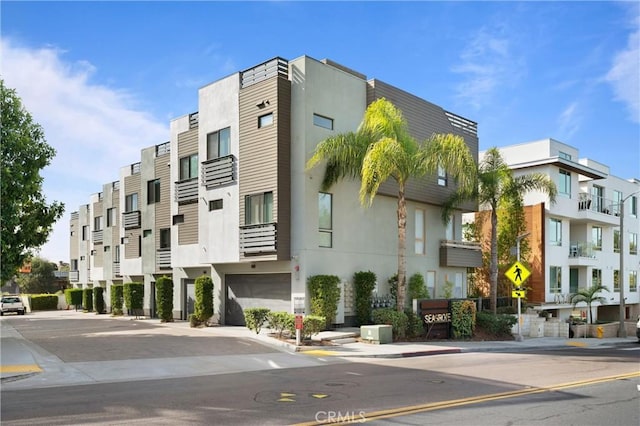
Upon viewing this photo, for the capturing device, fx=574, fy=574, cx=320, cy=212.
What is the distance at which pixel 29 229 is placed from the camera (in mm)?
22547

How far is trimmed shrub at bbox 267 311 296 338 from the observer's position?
20.7 metres

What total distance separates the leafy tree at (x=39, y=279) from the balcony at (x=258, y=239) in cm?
5335

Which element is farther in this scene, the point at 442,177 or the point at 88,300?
the point at 88,300

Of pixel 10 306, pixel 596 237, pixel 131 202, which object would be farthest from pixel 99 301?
pixel 596 237

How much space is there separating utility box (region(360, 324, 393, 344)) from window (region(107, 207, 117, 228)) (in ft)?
92.9

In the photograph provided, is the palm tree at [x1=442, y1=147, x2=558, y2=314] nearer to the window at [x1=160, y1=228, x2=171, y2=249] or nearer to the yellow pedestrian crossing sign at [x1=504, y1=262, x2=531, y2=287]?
the yellow pedestrian crossing sign at [x1=504, y1=262, x2=531, y2=287]

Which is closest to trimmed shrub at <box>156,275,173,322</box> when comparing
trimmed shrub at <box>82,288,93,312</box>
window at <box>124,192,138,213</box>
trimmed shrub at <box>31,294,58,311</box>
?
window at <box>124,192,138,213</box>

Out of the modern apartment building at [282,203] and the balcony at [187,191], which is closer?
the modern apartment building at [282,203]

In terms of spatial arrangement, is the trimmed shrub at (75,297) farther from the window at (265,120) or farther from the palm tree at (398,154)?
the palm tree at (398,154)

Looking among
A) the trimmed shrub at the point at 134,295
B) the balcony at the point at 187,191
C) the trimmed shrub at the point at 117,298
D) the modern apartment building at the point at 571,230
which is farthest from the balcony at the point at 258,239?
the modern apartment building at the point at 571,230

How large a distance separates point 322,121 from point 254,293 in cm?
836

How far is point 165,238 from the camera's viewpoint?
33.7 meters

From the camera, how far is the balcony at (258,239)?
23641 mm

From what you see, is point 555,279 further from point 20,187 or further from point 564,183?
point 20,187
